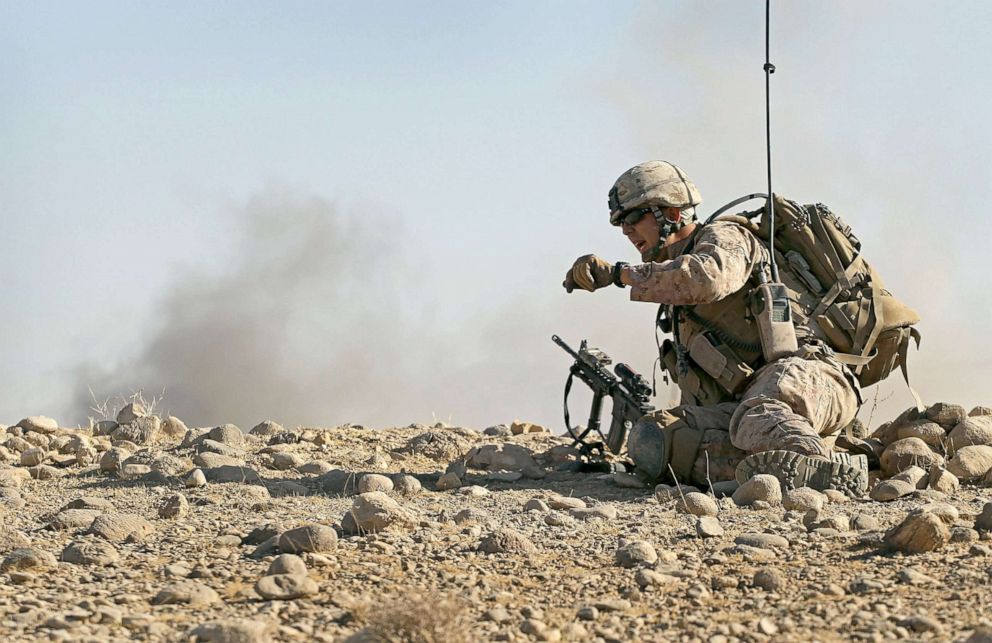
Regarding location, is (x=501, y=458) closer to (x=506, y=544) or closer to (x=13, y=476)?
(x=13, y=476)

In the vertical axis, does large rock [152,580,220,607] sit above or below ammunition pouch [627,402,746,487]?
below

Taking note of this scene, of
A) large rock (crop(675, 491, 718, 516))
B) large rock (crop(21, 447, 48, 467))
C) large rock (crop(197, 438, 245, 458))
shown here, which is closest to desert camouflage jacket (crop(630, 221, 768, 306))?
large rock (crop(675, 491, 718, 516))

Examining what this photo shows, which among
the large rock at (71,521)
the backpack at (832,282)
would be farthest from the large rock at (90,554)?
the backpack at (832,282)

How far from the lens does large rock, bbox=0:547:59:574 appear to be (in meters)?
4.73

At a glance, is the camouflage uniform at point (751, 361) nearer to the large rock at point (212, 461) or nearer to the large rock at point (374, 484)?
the large rock at point (374, 484)

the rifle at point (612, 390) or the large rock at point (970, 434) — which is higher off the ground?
the rifle at point (612, 390)

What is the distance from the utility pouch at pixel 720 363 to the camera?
7.92 metres

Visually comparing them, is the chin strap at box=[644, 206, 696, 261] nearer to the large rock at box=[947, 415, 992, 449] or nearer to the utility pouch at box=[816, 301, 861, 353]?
the utility pouch at box=[816, 301, 861, 353]

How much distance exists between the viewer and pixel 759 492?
6203mm

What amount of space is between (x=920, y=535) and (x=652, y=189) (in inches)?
144

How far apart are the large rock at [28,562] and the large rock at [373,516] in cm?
116

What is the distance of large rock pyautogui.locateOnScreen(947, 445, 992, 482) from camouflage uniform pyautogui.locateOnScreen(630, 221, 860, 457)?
0.70 metres

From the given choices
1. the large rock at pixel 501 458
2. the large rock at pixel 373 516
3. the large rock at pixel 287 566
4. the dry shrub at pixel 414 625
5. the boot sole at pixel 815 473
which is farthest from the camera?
the large rock at pixel 501 458

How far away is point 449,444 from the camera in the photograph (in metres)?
9.43
